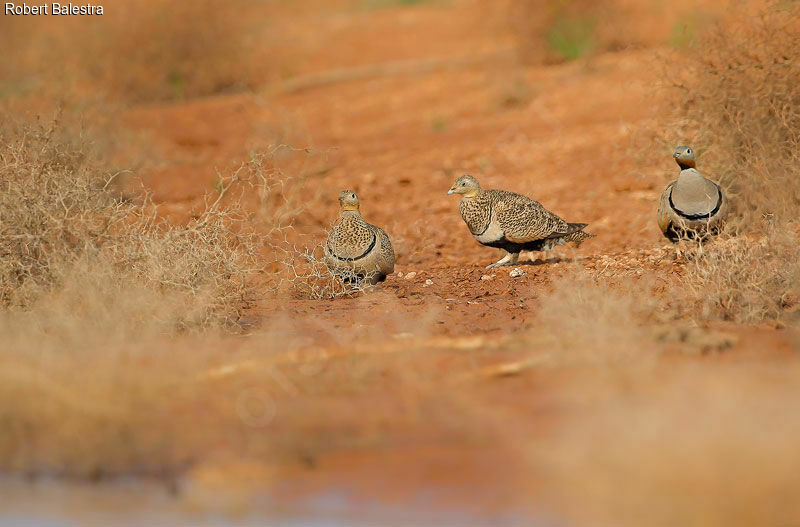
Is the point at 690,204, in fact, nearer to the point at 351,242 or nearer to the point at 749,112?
the point at 749,112

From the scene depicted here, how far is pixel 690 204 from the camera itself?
7.82m

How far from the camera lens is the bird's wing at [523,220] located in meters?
8.21

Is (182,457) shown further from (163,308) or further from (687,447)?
(687,447)

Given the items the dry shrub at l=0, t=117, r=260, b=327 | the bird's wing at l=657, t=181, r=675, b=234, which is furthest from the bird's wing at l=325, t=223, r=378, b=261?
the bird's wing at l=657, t=181, r=675, b=234

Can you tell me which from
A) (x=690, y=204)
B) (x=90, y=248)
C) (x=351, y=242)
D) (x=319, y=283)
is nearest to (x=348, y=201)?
Result: (x=351, y=242)

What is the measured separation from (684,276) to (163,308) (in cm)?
355

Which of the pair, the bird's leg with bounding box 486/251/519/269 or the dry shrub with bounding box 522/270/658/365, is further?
the bird's leg with bounding box 486/251/519/269

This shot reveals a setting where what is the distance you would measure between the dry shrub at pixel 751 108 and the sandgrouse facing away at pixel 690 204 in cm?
71

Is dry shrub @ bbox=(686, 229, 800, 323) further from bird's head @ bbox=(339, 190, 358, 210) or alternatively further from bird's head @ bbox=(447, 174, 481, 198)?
bird's head @ bbox=(339, 190, 358, 210)

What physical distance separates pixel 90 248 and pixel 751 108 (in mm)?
5305

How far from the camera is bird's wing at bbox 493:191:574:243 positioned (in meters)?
8.21

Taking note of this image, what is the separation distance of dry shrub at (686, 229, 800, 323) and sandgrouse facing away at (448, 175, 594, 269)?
171 cm

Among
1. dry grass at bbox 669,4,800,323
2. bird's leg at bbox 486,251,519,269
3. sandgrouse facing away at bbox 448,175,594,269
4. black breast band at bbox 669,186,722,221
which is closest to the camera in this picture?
black breast band at bbox 669,186,722,221

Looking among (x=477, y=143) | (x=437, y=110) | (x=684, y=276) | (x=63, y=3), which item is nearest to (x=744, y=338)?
(x=684, y=276)
